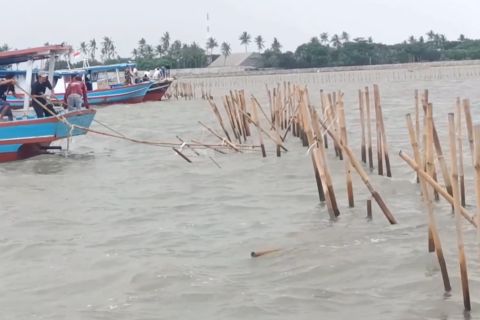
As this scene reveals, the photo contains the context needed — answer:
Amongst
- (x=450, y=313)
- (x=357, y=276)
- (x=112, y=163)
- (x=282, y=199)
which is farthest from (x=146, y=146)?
(x=450, y=313)

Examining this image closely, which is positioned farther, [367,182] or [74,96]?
[74,96]

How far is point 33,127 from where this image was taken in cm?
1641

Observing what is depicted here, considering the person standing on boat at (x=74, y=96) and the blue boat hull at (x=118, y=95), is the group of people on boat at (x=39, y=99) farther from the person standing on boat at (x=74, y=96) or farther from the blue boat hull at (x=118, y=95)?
the blue boat hull at (x=118, y=95)

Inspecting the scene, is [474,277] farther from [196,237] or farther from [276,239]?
[196,237]

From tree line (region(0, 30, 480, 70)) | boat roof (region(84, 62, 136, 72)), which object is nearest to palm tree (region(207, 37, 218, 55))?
tree line (region(0, 30, 480, 70))

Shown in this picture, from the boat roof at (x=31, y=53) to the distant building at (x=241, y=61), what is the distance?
8863 centimetres

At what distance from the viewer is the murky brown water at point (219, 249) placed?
247 inches

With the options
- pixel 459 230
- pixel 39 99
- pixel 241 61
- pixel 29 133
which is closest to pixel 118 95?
pixel 39 99

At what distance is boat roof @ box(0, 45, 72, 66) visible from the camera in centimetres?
1680

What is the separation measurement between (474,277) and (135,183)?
26.1ft

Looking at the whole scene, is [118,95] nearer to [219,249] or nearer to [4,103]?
[4,103]

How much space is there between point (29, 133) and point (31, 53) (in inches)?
75.8

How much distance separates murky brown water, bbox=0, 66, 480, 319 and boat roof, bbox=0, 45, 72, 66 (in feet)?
12.4

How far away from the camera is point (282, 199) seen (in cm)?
1080
